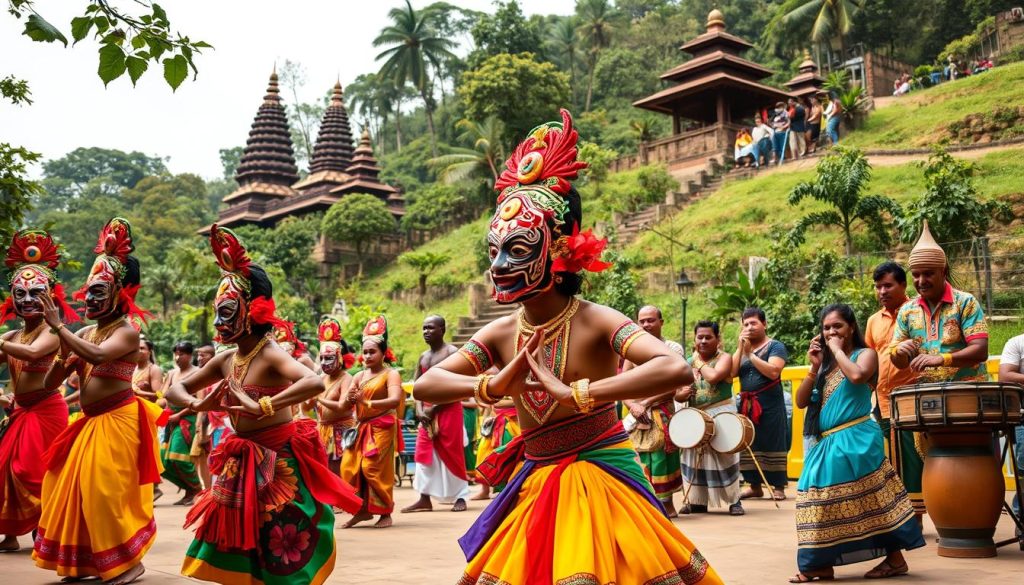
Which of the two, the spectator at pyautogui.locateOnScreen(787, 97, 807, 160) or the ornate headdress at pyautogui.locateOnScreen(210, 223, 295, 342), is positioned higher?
the spectator at pyautogui.locateOnScreen(787, 97, 807, 160)

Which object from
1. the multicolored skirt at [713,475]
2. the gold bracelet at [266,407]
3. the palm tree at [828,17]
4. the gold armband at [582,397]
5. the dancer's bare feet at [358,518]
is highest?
the palm tree at [828,17]

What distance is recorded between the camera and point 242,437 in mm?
6117

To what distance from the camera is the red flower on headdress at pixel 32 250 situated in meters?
7.78

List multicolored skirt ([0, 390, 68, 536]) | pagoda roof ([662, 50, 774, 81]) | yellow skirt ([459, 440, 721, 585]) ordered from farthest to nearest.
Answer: pagoda roof ([662, 50, 774, 81]), multicolored skirt ([0, 390, 68, 536]), yellow skirt ([459, 440, 721, 585])

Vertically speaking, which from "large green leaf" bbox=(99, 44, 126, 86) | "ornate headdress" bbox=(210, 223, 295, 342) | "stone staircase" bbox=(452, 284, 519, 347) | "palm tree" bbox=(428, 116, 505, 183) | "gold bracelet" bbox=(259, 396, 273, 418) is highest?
"palm tree" bbox=(428, 116, 505, 183)

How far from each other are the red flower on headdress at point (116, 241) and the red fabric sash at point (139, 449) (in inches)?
41.5

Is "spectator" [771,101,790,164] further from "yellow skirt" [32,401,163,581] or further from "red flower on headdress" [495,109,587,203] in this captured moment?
"red flower on headdress" [495,109,587,203]

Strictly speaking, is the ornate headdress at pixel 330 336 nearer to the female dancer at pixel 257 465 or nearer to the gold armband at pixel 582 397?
the female dancer at pixel 257 465

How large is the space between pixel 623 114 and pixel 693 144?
18281mm

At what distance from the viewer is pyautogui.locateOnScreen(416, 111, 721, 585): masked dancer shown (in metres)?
3.77

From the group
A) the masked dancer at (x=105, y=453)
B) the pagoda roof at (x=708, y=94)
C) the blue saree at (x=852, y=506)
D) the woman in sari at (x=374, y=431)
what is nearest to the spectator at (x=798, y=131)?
the pagoda roof at (x=708, y=94)

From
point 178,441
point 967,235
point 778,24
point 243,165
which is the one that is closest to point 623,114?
point 778,24

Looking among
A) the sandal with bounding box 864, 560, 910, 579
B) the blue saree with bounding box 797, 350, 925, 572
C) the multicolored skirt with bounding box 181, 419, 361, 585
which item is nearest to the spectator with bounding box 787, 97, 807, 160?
the blue saree with bounding box 797, 350, 925, 572

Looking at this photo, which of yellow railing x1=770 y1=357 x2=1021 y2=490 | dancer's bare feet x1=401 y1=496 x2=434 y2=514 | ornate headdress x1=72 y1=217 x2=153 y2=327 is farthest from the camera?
yellow railing x1=770 y1=357 x2=1021 y2=490
